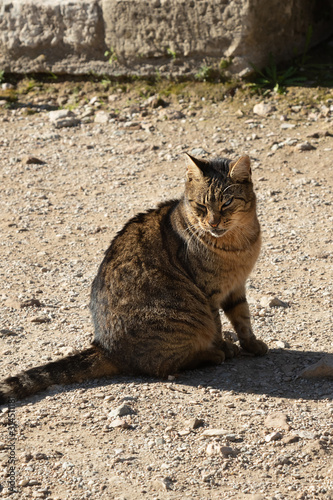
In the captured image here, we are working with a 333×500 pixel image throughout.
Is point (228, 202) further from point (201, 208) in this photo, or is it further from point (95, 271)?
point (95, 271)

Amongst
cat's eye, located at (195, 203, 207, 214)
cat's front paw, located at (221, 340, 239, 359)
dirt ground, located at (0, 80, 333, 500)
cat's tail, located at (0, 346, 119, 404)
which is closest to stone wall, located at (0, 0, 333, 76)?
dirt ground, located at (0, 80, 333, 500)

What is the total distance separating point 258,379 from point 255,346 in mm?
333

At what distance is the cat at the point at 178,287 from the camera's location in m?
4.41

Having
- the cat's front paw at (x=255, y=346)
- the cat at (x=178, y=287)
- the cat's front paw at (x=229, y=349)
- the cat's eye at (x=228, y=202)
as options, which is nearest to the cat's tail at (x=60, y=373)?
the cat at (x=178, y=287)

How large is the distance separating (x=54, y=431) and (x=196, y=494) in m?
0.99

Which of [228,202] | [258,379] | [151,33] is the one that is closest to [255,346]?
[258,379]

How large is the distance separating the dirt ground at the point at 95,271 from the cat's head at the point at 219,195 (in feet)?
3.22

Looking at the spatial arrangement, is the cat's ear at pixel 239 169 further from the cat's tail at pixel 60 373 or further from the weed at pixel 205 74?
the weed at pixel 205 74

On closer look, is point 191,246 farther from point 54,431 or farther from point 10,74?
point 10,74

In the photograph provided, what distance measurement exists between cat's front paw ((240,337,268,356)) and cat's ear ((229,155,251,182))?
112 centimetres

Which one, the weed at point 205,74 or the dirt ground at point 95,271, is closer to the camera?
the dirt ground at point 95,271

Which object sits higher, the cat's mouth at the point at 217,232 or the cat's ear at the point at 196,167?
the cat's ear at the point at 196,167

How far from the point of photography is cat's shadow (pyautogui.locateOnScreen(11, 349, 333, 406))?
4.28 metres

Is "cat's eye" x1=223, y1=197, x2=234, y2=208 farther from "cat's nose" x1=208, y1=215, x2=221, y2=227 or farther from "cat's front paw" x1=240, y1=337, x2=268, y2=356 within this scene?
"cat's front paw" x1=240, y1=337, x2=268, y2=356
